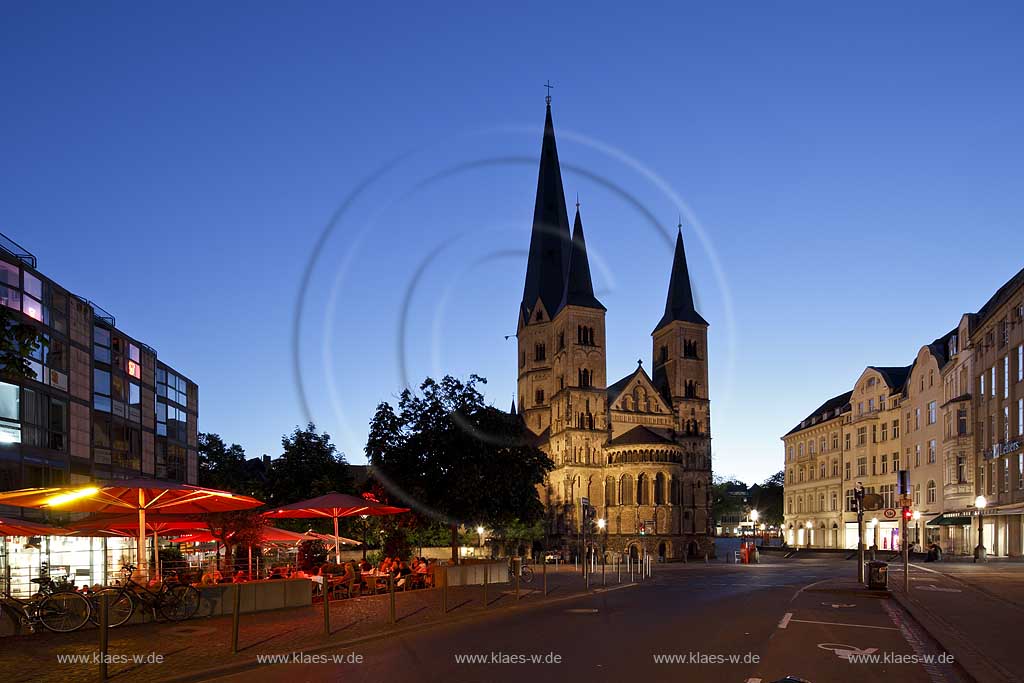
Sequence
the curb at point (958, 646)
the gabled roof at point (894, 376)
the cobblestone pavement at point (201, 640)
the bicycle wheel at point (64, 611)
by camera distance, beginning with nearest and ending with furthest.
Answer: the curb at point (958, 646)
the cobblestone pavement at point (201, 640)
the bicycle wheel at point (64, 611)
the gabled roof at point (894, 376)

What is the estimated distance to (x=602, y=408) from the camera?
11456 centimetres

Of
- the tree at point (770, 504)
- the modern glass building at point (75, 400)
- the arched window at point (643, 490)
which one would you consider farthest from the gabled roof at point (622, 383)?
the modern glass building at point (75, 400)

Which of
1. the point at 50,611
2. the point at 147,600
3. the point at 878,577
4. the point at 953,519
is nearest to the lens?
the point at 50,611

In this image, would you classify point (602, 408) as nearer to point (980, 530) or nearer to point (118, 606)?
point (980, 530)

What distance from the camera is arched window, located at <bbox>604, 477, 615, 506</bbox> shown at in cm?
10969

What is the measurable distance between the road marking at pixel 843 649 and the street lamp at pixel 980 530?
49.5 meters

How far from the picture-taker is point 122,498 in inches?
866

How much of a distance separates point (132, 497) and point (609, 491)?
300 feet

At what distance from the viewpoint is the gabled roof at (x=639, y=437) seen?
108m

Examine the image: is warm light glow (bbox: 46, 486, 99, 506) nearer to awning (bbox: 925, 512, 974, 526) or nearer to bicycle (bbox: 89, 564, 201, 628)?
bicycle (bbox: 89, 564, 201, 628)

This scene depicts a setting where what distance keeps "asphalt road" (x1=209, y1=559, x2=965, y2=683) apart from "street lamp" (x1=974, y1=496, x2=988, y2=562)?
39416 millimetres

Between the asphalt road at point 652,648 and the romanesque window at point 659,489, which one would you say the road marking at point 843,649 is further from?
the romanesque window at point 659,489

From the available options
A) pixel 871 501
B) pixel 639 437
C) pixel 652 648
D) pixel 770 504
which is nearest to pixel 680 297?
pixel 639 437

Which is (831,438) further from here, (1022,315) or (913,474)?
(1022,315)
